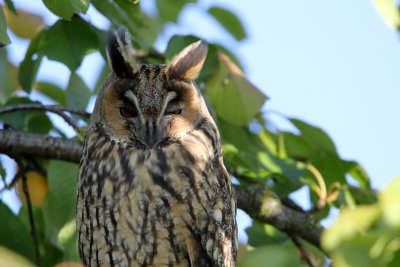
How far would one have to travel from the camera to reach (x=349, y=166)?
294cm

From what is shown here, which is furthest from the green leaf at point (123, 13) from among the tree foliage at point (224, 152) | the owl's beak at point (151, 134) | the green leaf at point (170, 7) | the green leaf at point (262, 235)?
the green leaf at point (170, 7)

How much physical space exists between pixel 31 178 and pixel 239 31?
1377mm

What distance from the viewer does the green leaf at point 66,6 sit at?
2.09m

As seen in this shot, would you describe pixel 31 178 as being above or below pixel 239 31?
below

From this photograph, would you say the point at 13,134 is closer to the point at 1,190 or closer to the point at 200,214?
the point at 1,190

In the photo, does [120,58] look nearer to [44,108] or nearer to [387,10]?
[44,108]

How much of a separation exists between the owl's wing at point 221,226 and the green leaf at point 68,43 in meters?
0.66

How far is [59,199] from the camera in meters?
2.75

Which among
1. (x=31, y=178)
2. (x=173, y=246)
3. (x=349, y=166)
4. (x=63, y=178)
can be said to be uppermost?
(x=349, y=166)

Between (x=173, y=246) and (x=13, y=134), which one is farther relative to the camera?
(x=13, y=134)

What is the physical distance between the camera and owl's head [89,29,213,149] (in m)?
2.47

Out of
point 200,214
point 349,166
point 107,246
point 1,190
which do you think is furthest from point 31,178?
point 349,166

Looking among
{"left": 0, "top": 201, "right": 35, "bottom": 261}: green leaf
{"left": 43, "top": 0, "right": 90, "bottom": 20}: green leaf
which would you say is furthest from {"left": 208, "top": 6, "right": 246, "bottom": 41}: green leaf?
{"left": 43, "top": 0, "right": 90, "bottom": 20}: green leaf

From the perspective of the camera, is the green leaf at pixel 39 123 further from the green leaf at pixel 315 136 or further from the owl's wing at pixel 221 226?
the green leaf at pixel 315 136
